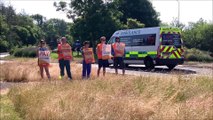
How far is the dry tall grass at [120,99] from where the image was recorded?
6328 millimetres

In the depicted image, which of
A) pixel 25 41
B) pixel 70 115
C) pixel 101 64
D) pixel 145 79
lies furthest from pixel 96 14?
pixel 25 41

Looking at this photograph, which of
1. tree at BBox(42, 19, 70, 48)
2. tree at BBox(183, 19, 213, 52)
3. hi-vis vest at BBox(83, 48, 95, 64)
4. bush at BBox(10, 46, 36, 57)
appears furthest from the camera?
tree at BBox(42, 19, 70, 48)

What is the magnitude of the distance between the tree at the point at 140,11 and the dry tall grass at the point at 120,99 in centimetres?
4058

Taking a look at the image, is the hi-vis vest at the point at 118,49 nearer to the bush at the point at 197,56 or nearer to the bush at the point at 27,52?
the bush at the point at 197,56

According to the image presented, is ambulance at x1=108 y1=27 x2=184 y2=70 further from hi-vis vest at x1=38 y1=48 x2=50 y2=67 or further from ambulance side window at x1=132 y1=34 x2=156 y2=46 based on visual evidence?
hi-vis vest at x1=38 y1=48 x2=50 y2=67

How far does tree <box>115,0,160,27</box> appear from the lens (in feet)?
165

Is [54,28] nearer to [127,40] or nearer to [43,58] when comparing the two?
[127,40]

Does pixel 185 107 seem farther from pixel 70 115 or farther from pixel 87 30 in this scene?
pixel 87 30

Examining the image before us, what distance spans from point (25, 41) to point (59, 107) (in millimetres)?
79446

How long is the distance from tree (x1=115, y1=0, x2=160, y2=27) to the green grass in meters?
39.8

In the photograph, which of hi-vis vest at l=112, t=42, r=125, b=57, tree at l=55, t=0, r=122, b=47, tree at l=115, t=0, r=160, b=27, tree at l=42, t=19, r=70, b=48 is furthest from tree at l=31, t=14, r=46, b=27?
hi-vis vest at l=112, t=42, r=125, b=57

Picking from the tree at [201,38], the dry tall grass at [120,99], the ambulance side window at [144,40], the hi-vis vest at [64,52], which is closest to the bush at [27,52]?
the tree at [201,38]

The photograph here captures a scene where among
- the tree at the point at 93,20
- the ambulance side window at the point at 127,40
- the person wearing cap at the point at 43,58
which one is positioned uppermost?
the tree at the point at 93,20

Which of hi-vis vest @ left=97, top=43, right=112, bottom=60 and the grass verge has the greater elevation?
hi-vis vest @ left=97, top=43, right=112, bottom=60
